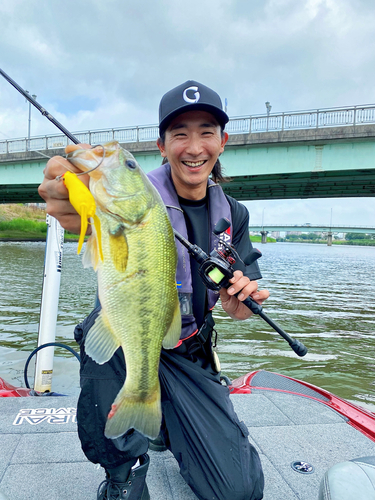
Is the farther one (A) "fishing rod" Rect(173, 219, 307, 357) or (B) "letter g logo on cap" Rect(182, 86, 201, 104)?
(B) "letter g logo on cap" Rect(182, 86, 201, 104)

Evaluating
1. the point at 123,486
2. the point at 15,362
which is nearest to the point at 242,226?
the point at 123,486

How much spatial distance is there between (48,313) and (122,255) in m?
3.47

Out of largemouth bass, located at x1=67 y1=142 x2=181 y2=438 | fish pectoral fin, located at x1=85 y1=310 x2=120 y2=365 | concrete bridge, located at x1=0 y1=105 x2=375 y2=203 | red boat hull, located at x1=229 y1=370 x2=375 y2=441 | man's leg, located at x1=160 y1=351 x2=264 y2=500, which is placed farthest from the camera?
concrete bridge, located at x1=0 y1=105 x2=375 y2=203

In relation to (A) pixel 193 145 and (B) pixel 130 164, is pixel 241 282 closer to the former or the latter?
(B) pixel 130 164

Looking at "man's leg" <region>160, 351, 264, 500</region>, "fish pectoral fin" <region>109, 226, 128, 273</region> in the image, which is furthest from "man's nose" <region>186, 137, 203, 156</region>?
"man's leg" <region>160, 351, 264, 500</region>

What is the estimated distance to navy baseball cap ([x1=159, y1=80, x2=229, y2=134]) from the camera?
3.05 meters

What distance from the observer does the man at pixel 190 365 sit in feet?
8.23

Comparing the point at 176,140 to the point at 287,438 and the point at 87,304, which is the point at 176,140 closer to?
the point at 287,438

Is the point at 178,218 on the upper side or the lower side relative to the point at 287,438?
upper

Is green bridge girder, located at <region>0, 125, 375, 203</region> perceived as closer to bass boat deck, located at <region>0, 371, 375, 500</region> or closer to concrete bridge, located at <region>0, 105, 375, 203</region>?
concrete bridge, located at <region>0, 105, 375, 203</region>

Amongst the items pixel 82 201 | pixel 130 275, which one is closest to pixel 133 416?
pixel 130 275

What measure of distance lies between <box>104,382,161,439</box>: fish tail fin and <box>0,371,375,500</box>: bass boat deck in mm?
883

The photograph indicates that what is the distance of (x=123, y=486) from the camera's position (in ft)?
8.09

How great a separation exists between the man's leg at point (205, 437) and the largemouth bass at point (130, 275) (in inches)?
23.8
